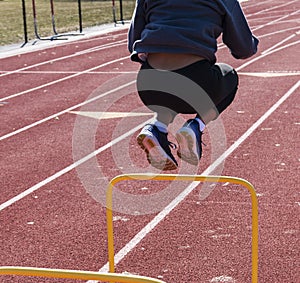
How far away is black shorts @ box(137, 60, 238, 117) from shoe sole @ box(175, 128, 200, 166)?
0.11 metres

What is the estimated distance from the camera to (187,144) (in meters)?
4.45

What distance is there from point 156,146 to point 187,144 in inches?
6.4

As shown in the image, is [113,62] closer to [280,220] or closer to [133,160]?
[133,160]

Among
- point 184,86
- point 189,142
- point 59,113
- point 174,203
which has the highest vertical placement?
point 184,86

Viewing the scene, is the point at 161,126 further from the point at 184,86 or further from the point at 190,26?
the point at 190,26

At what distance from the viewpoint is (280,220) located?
787cm

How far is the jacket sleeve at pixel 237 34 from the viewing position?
14.2 feet

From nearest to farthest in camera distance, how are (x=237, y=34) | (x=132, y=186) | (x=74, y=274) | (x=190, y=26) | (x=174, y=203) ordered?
(x=74, y=274) < (x=190, y=26) < (x=237, y=34) < (x=174, y=203) < (x=132, y=186)

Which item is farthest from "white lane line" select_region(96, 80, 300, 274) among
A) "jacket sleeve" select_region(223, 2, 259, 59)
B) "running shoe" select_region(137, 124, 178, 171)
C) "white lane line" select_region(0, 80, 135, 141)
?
"white lane line" select_region(0, 80, 135, 141)

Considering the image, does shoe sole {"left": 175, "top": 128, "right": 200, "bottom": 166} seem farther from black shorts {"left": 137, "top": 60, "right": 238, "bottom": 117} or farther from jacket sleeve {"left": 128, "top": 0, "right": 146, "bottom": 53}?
jacket sleeve {"left": 128, "top": 0, "right": 146, "bottom": 53}

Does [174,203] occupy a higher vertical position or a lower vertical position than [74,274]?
lower

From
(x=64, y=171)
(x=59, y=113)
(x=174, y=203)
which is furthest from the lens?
(x=59, y=113)

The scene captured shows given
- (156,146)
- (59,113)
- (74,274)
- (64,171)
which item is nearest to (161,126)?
(156,146)

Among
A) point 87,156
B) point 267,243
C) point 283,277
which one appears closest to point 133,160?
point 87,156
